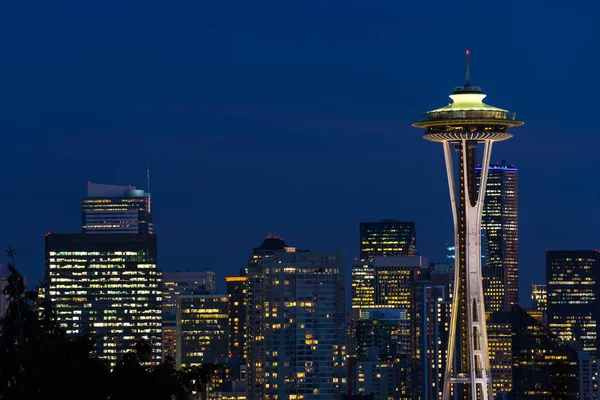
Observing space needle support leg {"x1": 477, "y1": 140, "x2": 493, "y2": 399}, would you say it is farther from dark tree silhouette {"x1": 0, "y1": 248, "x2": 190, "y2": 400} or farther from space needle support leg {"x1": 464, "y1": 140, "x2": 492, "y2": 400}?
dark tree silhouette {"x1": 0, "y1": 248, "x2": 190, "y2": 400}

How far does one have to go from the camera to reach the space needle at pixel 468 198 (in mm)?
122250

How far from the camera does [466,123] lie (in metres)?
124

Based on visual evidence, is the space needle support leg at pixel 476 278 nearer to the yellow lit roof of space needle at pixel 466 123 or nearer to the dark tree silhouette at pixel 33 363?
the yellow lit roof of space needle at pixel 466 123

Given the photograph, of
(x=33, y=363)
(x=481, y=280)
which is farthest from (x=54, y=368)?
(x=481, y=280)

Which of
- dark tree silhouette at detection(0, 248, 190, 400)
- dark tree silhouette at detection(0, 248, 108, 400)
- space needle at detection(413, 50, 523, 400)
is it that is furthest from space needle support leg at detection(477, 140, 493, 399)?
dark tree silhouette at detection(0, 248, 108, 400)

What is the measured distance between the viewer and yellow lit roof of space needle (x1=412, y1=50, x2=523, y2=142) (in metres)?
124

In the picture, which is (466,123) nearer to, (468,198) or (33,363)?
(468,198)

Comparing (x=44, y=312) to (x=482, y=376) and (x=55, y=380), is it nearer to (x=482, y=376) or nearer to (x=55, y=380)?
(x=55, y=380)

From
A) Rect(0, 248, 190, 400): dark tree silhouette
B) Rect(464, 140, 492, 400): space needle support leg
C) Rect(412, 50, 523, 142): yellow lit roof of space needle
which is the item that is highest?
Rect(412, 50, 523, 142): yellow lit roof of space needle

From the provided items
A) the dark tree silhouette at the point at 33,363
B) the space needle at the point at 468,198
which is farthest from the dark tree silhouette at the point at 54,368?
the space needle at the point at 468,198

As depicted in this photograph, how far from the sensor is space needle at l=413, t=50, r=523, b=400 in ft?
401

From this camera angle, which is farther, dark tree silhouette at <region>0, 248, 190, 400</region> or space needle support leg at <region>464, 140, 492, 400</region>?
space needle support leg at <region>464, 140, 492, 400</region>

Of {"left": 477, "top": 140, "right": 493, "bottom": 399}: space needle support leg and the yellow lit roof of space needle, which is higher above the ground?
the yellow lit roof of space needle

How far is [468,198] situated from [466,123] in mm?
5421
